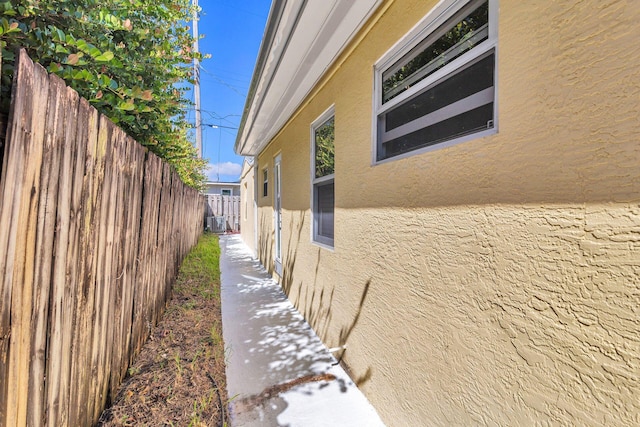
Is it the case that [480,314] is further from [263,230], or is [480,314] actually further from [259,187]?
[259,187]

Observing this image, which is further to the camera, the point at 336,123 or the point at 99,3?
the point at 336,123

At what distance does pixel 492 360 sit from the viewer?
1266 mm

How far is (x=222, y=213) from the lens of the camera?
54.3ft

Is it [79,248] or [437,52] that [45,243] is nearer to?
[79,248]

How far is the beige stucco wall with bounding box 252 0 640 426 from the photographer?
884 mm

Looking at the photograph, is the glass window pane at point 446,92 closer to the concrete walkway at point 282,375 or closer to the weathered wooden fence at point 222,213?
the concrete walkway at point 282,375

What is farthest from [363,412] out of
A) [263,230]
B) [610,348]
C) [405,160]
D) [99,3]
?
[263,230]

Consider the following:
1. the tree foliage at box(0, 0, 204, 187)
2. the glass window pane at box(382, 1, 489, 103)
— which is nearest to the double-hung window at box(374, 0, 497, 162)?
the glass window pane at box(382, 1, 489, 103)

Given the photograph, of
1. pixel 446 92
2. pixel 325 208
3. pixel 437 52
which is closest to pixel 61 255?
pixel 446 92

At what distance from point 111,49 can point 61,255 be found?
4.18 feet

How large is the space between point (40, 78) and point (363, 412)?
2.77 m

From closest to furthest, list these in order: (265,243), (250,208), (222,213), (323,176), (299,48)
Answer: (299,48) < (323,176) < (265,243) < (250,208) < (222,213)

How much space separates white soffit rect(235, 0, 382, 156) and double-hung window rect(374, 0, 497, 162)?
1.71 ft

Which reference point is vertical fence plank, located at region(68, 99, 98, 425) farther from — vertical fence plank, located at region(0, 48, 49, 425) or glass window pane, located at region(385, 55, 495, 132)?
glass window pane, located at region(385, 55, 495, 132)
